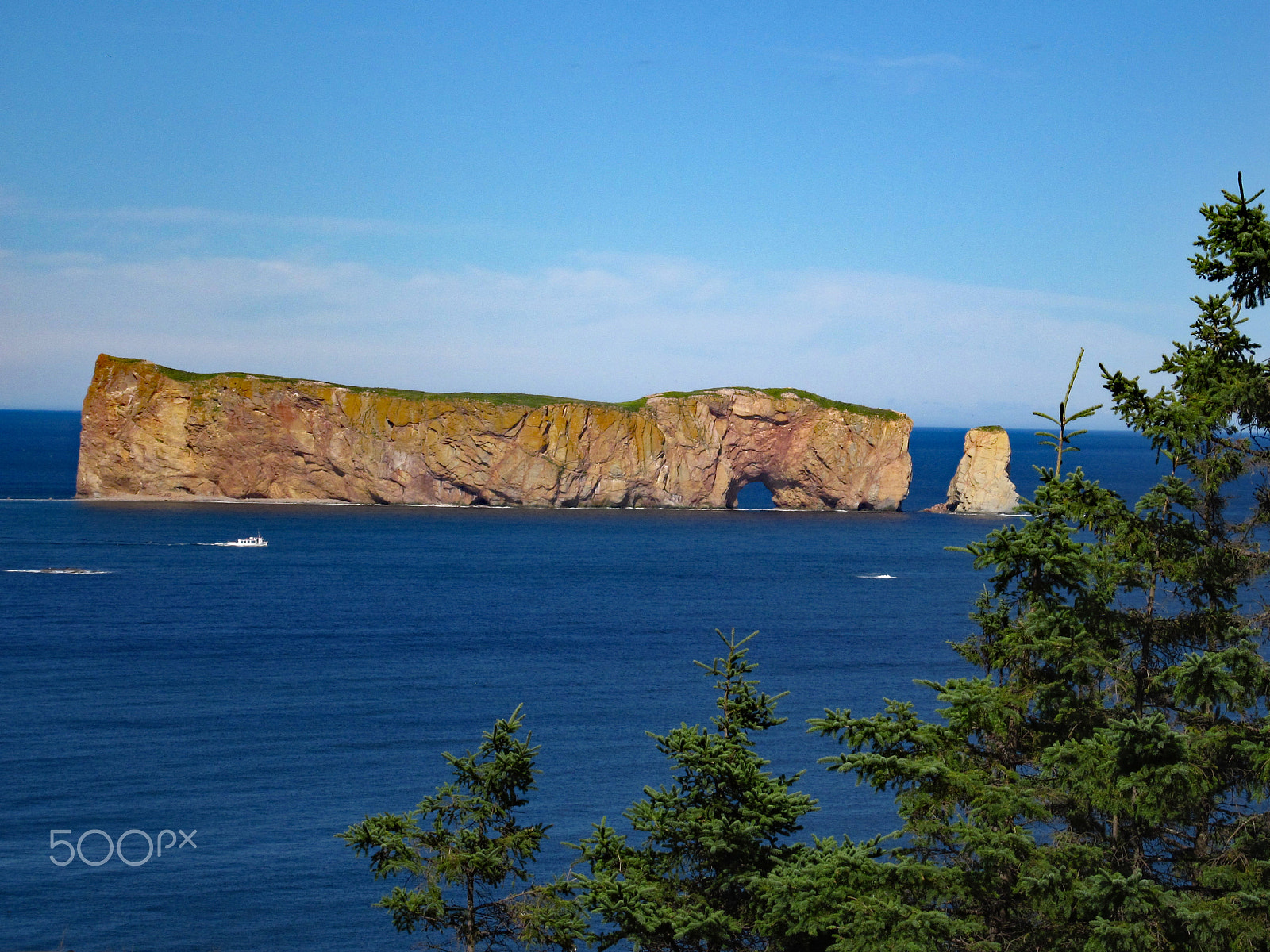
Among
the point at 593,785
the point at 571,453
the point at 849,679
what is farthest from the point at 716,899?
the point at 571,453

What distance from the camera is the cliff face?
135 metres

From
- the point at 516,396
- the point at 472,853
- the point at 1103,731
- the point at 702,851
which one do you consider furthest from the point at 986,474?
the point at 1103,731

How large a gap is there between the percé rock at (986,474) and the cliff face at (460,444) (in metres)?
7.96

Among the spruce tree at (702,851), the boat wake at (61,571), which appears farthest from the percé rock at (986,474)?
the spruce tree at (702,851)

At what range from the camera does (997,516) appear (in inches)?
→ 5714

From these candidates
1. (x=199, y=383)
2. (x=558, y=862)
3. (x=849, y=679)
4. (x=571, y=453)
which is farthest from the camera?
(x=571, y=453)

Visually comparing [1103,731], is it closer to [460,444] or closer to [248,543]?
[248,543]

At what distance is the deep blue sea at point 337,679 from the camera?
35812mm

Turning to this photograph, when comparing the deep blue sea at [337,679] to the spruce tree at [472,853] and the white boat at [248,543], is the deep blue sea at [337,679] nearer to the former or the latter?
the white boat at [248,543]

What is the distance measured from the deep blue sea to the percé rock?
692 inches

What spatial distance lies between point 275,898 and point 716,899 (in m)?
23.0

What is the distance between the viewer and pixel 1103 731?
1291 cm

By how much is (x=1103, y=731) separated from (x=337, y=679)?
53.5 meters

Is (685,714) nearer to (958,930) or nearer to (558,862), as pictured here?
(558,862)
